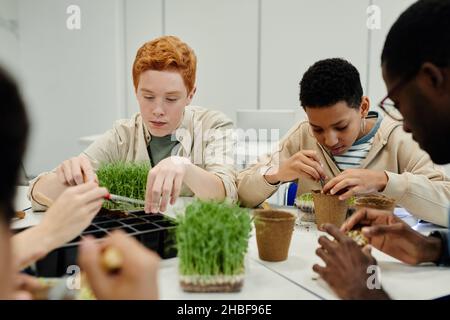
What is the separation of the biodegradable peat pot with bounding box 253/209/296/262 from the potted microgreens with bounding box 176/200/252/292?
0.17 meters

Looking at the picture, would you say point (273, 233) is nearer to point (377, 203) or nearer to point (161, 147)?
point (377, 203)

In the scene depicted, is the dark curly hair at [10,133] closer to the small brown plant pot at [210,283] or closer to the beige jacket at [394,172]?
the small brown plant pot at [210,283]

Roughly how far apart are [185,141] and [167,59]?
16.9 inches

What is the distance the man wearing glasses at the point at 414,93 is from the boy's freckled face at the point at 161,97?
965mm

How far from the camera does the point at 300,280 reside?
98 centimetres

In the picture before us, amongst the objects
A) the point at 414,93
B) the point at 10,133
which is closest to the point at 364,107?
the point at 414,93

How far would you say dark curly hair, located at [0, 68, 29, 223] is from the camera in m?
0.40

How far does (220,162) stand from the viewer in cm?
186

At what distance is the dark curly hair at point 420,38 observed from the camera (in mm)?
848

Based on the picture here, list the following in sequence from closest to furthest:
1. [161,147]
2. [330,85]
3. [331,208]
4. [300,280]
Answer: [300,280], [331,208], [330,85], [161,147]

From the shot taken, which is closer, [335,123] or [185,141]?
[335,123]
